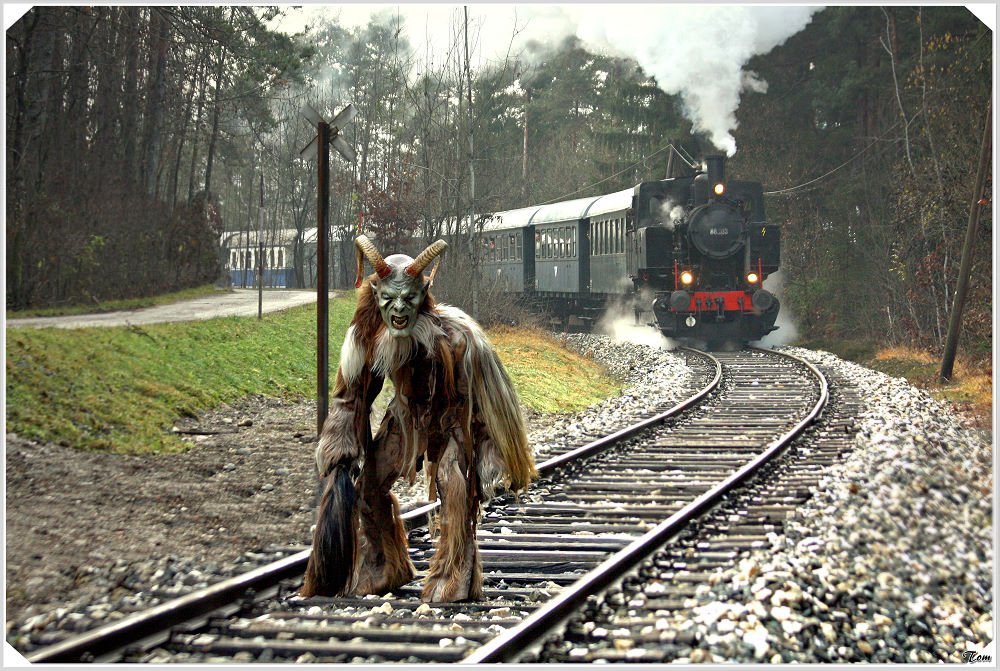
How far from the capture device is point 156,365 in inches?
510

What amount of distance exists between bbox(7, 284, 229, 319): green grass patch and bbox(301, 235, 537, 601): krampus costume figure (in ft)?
31.8

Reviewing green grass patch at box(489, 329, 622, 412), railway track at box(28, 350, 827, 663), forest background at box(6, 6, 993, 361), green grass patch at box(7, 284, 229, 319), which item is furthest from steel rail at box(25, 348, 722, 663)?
forest background at box(6, 6, 993, 361)

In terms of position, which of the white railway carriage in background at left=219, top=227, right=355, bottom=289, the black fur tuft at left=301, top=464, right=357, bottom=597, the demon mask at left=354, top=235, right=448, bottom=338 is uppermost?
the white railway carriage in background at left=219, top=227, right=355, bottom=289

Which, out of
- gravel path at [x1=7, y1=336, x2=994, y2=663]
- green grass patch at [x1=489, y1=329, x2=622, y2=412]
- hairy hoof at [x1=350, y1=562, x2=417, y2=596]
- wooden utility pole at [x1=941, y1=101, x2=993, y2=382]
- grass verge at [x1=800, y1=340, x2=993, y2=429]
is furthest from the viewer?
green grass patch at [x1=489, y1=329, x2=622, y2=412]

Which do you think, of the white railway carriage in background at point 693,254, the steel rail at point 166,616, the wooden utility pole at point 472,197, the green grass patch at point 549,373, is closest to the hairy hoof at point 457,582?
the steel rail at point 166,616

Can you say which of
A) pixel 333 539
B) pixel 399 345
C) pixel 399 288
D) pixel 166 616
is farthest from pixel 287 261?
pixel 166 616

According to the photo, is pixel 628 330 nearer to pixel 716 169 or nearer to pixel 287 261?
pixel 716 169

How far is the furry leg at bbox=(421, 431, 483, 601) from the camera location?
5395 mm

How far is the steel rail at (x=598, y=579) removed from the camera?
4.41m

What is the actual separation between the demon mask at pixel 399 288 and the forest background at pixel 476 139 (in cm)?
1021

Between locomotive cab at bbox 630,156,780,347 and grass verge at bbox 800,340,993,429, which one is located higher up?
locomotive cab at bbox 630,156,780,347

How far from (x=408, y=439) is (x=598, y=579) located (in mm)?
1241

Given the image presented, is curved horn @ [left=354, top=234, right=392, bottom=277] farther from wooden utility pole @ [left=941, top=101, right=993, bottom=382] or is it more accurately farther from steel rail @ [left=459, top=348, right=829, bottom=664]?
wooden utility pole @ [left=941, top=101, right=993, bottom=382]

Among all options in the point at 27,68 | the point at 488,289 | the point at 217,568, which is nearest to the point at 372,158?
the point at 488,289
